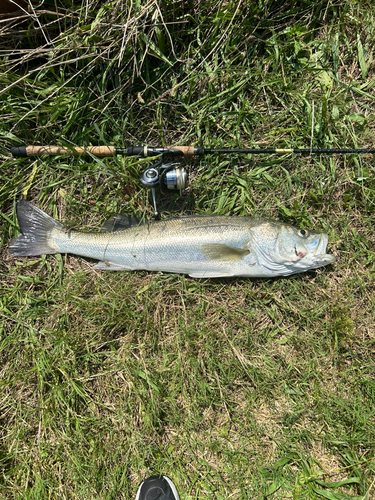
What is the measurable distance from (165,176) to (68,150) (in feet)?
3.55

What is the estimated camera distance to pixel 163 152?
2805 mm

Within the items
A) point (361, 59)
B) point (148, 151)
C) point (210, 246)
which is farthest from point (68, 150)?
point (361, 59)

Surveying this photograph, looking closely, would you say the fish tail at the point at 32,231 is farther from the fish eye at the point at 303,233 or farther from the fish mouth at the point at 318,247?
the fish mouth at the point at 318,247

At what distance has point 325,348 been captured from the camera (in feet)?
9.82

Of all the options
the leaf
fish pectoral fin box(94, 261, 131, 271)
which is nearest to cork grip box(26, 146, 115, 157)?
fish pectoral fin box(94, 261, 131, 271)

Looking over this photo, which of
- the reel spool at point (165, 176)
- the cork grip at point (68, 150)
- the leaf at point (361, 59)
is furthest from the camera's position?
the leaf at point (361, 59)

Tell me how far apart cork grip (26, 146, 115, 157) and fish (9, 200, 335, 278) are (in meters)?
0.77

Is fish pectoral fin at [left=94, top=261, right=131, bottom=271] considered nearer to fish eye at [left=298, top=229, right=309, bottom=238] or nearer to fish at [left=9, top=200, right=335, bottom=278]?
fish at [left=9, top=200, right=335, bottom=278]

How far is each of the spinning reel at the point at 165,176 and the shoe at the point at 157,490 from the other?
8.86 feet

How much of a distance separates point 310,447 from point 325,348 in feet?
3.09

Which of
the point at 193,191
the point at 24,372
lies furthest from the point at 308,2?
the point at 24,372

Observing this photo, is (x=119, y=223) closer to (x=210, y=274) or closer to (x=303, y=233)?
(x=210, y=274)

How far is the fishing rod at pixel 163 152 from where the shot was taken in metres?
2.72

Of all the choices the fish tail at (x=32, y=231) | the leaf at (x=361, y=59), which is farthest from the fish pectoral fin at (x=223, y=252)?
the leaf at (x=361, y=59)
